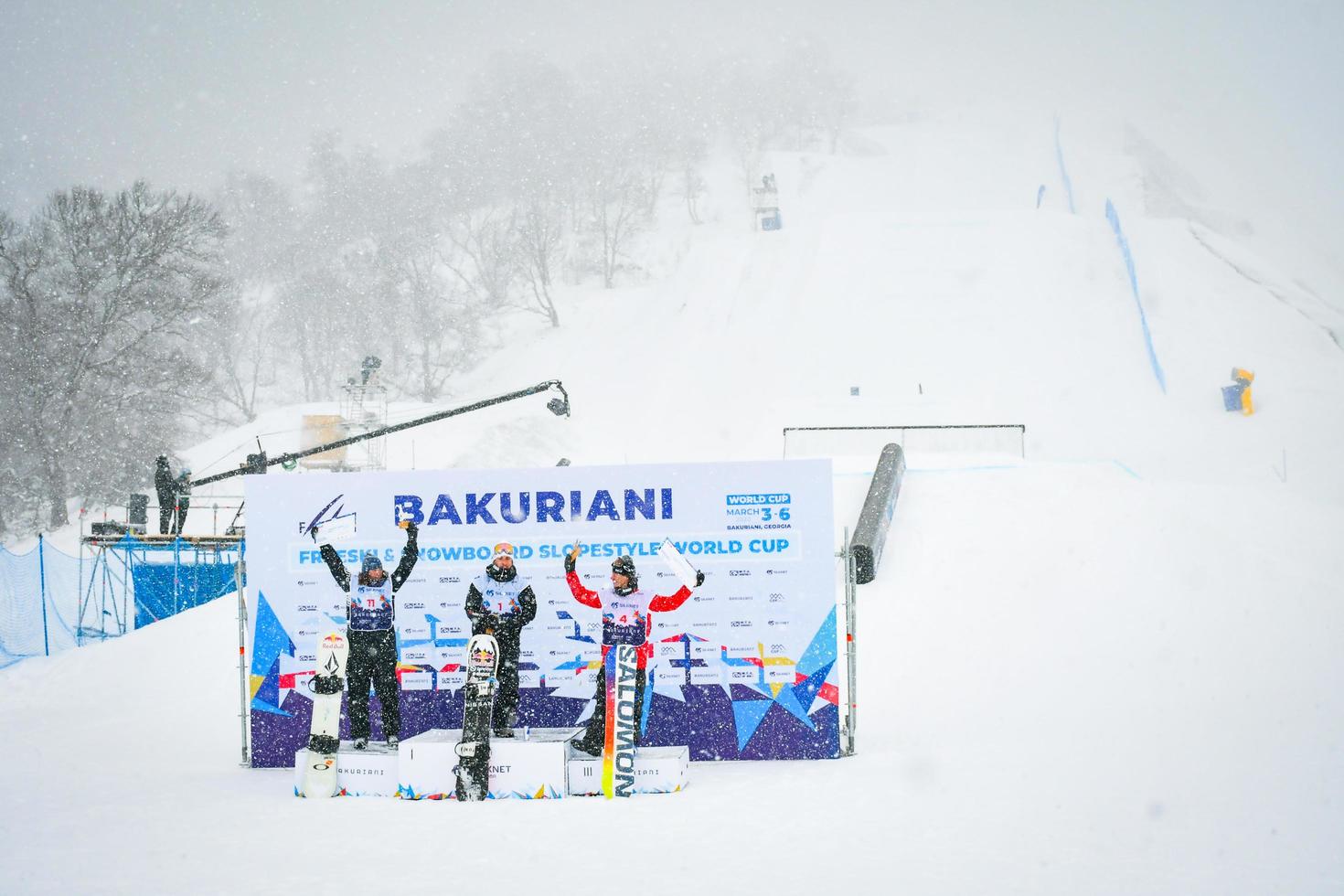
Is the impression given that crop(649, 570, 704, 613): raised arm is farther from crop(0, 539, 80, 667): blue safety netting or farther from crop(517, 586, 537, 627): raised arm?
crop(0, 539, 80, 667): blue safety netting

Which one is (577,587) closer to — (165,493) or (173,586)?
(173,586)

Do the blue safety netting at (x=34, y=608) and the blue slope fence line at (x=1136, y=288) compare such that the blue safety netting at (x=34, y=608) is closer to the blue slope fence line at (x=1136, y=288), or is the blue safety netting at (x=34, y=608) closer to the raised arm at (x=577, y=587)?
the raised arm at (x=577, y=587)

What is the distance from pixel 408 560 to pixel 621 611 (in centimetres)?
198

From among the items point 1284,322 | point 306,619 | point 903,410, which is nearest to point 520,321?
point 903,410

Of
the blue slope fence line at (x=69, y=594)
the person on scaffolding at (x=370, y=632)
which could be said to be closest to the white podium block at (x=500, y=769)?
the person on scaffolding at (x=370, y=632)

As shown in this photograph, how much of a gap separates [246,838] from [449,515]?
341cm

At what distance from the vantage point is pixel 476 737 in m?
7.82

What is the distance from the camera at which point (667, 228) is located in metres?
82.7

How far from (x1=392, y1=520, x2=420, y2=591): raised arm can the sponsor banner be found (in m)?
0.28

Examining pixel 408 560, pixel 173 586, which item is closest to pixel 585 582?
pixel 408 560

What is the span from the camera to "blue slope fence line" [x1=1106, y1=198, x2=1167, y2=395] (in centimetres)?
3278

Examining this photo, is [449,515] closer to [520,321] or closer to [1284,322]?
[1284,322]

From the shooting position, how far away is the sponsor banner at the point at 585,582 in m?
9.12

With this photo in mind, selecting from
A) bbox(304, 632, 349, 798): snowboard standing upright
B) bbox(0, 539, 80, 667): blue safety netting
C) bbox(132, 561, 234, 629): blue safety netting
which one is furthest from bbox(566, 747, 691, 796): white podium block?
bbox(132, 561, 234, 629): blue safety netting
